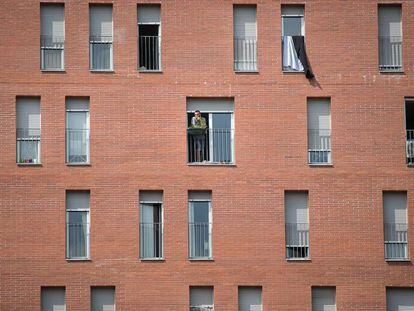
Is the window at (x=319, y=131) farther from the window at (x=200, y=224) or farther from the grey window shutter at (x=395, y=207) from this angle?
the window at (x=200, y=224)

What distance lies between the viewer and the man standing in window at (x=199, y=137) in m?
42.0

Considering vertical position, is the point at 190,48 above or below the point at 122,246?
above

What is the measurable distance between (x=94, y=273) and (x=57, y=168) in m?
3.83

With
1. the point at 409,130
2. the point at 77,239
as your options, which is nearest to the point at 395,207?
the point at 409,130

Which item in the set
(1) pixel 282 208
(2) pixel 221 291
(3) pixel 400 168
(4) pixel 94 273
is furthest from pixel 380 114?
(4) pixel 94 273

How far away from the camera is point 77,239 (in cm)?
4147

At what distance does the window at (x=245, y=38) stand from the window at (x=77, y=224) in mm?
7127

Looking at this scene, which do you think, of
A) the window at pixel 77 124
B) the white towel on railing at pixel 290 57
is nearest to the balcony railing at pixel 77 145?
the window at pixel 77 124

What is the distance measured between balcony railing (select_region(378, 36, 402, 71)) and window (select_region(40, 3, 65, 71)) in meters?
11.3

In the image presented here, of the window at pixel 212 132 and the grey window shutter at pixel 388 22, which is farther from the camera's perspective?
the grey window shutter at pixel 388 22

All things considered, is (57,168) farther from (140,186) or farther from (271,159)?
(271,159)

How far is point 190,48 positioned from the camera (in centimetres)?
4231

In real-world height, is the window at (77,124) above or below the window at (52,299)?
above

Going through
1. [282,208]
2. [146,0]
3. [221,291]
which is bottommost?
[221,291]
